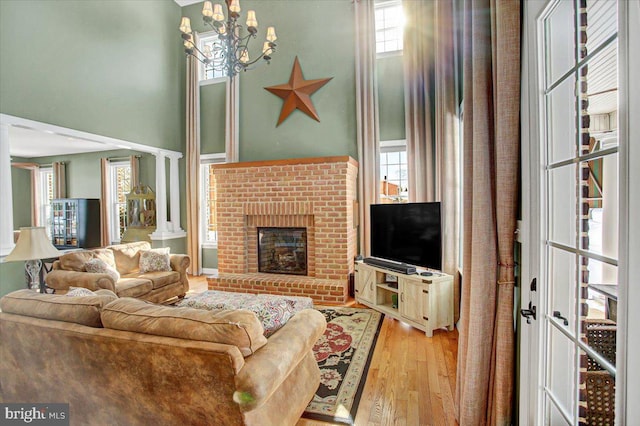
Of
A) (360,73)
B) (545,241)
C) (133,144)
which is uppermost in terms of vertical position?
(360,73)

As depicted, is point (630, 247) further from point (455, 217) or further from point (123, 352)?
point (455, 217)

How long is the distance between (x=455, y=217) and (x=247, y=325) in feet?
9.56

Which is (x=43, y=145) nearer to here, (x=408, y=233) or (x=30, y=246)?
(x=30, y=246)

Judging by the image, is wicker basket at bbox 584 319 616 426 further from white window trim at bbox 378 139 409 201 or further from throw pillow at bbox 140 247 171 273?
throw pillow at bbox 140 247 171 273

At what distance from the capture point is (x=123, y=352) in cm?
140

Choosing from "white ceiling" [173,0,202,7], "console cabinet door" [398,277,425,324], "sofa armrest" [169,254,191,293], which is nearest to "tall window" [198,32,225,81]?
"white ceiling" [173,0,202,7]

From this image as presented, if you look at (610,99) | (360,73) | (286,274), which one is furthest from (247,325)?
(360,73)

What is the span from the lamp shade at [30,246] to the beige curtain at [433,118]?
440 cm

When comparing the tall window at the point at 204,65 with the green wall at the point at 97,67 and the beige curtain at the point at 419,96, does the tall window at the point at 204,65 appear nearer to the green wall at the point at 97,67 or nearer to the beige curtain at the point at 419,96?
the green wall at the point at 97,67

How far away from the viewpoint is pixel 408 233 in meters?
3.46

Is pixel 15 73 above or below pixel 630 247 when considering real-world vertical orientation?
above

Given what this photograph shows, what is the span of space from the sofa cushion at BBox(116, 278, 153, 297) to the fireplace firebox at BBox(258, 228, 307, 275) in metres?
1.57

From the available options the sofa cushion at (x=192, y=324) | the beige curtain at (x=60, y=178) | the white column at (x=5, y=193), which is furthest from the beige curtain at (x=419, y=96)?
the beige curtain at (x=60, y=178)

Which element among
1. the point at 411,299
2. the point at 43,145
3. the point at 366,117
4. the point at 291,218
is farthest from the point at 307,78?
the point at 43,145
